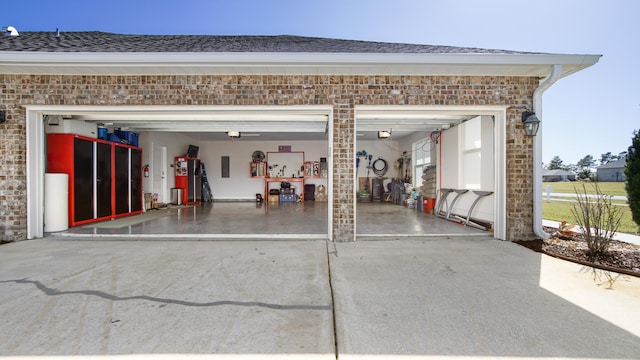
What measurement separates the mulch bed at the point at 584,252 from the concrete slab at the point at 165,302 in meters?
3.18

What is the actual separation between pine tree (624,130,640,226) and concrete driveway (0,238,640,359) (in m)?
1.51

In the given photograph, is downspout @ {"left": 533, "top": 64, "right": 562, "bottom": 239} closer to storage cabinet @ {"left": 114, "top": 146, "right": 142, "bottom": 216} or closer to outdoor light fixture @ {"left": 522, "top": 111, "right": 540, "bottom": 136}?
outdoor light fixture @ {"left": 522, "top": 111, "right": 540, "bottom": 136}

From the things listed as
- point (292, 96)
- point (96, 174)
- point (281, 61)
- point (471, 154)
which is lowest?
point (96, 174)

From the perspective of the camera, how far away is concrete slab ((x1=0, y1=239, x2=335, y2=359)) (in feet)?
6.43

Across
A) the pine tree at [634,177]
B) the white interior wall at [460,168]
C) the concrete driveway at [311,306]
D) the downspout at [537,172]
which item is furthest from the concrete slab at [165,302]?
Result: the pine tree at [634,177]

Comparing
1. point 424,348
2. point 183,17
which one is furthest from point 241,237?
point 183,17

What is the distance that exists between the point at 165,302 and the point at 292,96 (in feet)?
11.2

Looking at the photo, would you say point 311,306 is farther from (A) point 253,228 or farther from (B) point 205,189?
(B) point 205,189

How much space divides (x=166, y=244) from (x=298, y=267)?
96.6 inches

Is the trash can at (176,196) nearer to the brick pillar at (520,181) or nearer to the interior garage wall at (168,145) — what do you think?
the interior garage wall at (168,145)

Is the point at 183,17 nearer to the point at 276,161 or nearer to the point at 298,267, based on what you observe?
the point at 276,161

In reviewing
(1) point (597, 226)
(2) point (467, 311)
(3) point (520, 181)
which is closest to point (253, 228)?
(2) point (467, 311)

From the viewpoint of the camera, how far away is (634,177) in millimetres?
4207

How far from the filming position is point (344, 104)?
4891mm
